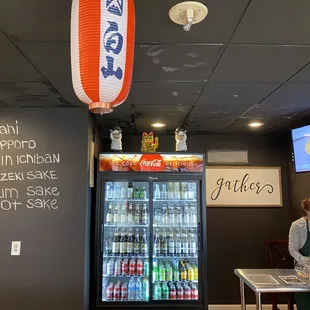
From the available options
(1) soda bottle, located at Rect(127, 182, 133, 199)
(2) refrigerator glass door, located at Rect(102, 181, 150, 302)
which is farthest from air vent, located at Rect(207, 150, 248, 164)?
(1) soda bottle, located at Rect(127, 182, 133, 199)

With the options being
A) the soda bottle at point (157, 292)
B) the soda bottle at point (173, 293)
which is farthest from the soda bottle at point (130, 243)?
the soda bottle at point (173, 293)

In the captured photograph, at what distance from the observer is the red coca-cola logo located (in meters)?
3.96

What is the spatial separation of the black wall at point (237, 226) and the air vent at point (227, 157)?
0.07 m

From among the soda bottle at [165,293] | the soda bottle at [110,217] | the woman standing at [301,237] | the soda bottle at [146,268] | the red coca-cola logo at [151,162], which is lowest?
the soda bottle at [165,293]

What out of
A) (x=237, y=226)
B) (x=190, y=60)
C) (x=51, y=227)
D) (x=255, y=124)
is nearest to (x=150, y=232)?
(x=51, y=227)

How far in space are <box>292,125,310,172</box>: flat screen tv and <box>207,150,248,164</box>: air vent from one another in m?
0.98

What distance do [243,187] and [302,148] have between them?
117cm

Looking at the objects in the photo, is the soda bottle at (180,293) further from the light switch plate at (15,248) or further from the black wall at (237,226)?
the light switch plate at (15,248)

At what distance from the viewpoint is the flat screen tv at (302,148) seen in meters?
3.78

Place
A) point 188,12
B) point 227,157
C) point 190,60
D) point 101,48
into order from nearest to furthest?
point 101,48, point 188,12, point 190,60, point 227,157

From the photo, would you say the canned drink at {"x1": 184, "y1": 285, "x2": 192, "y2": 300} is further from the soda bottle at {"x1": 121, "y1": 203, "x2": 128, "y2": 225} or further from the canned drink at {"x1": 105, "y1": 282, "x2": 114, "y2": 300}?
the soda bottle at {"x1": 121, "y1": 203, "x2": 128, "y2": 225}

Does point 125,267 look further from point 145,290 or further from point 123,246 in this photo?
point 145,290

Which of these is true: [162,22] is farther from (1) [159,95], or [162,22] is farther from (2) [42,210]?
(2) [42,210]

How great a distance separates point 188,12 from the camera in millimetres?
1688
